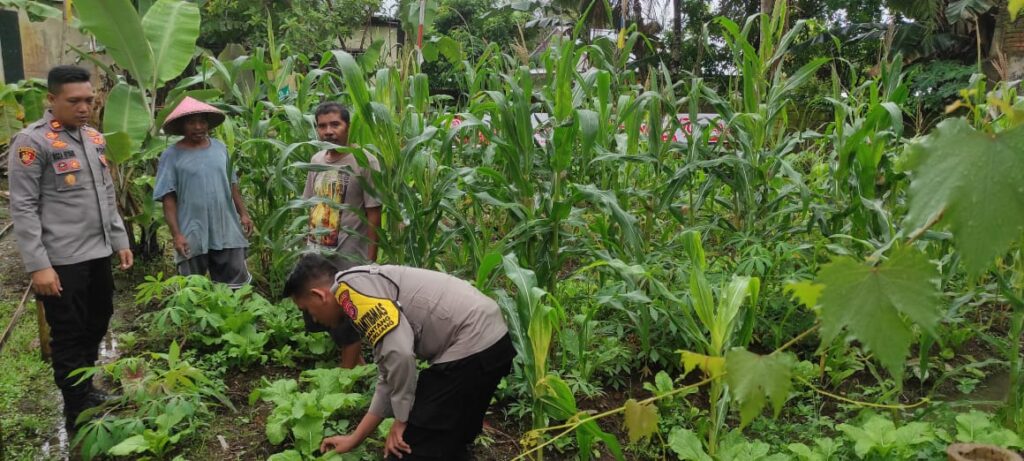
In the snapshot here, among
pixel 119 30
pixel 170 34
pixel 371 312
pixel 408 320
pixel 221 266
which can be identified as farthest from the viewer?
pixel 170 34

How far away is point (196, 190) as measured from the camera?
4219 millimetres

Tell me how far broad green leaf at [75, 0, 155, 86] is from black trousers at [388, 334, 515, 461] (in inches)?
139

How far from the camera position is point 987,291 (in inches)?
133

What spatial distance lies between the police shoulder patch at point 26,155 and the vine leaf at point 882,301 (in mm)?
3242

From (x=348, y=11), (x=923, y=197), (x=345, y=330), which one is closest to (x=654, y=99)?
(x=345, y=330)

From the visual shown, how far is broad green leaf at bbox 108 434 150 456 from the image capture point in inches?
107

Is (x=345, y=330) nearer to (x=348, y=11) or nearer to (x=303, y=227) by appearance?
(x=303, y=227)

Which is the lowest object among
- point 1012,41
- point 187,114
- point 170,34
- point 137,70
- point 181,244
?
point 181,244

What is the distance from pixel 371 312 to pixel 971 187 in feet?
6.13

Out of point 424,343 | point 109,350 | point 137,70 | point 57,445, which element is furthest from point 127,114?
point 424,343

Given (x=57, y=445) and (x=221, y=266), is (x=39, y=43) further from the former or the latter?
(x=57, y=445)

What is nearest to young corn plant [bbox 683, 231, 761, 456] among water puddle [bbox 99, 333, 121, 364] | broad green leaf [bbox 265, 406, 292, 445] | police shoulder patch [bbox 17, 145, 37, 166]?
broad green leaf [bbox 265, 406, 292, 445]

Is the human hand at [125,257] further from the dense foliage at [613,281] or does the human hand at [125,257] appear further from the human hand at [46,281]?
the human hand at [46,281]

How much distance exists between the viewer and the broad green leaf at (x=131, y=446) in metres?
2.73
